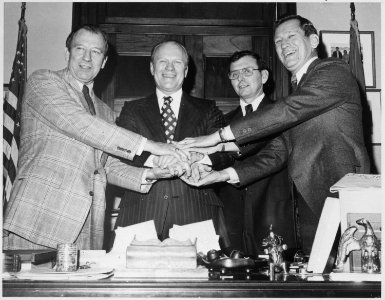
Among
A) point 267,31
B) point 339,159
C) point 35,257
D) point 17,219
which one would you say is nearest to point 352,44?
point 267,31

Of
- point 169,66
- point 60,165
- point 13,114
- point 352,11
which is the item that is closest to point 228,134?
point 169,66

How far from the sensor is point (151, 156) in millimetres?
2693

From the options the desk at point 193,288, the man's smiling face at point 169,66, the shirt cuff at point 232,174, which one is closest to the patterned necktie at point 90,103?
the man's smiling face at point 169,66

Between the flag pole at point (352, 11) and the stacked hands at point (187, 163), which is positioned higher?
the flag pole at point (352, 11)

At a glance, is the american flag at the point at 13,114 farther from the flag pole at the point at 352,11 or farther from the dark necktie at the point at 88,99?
the flag pole at the point at 352,11

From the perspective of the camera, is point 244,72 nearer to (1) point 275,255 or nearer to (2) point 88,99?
(2) point 88,99

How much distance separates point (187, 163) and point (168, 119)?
384 millimetres

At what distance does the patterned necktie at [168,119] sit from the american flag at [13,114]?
52.5 inches

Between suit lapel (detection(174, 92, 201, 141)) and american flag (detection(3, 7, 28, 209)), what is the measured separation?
143 cm

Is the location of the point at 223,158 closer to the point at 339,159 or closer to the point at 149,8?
the point at 339,159

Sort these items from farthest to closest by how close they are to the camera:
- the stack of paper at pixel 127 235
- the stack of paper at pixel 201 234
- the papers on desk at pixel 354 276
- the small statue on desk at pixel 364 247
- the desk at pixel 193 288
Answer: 1. the stack of paper at pixel 201 234
2. the stack of paper at pixel 127 235
3. the small statue on desk at pixel 364 247
4. the papers on desk at pixel 354 276
5. the desk at pixel 193 288

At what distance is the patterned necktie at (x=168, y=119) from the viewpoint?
2715 mm

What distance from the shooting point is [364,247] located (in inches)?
60.8

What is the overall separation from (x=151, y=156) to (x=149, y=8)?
2.18 meters
